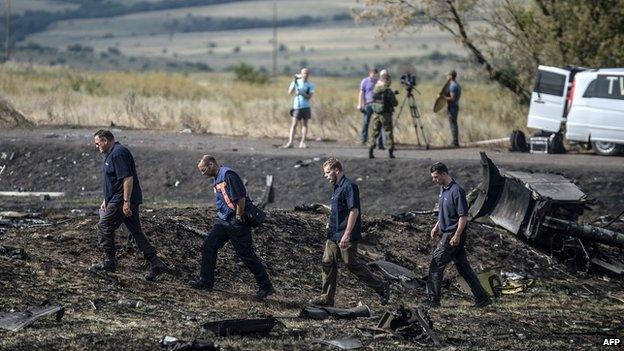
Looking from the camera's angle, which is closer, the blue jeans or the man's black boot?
the man's black boot

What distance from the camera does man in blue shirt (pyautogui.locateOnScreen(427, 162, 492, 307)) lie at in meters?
14.9

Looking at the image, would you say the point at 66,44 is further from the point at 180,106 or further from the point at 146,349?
the point at 146,349

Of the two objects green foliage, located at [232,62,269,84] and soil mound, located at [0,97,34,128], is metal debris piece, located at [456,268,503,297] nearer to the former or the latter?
soil mound, located at [0,97,34,128]

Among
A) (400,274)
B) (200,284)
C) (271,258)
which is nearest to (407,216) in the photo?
(400,274)

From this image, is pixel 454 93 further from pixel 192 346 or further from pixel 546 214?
pixel 192 346

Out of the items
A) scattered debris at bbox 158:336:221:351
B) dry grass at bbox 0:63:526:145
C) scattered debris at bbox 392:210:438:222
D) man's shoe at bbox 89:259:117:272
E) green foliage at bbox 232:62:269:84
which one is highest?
scattered debris at bbox 158:336:221:351

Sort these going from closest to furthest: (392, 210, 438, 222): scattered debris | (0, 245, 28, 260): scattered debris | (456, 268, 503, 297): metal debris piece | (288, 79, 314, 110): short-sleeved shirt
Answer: (0, 245, 28, 260): scattered debris < (456, 268, 503, 297): metal debris piece < (392, 210, 438, 222): scattered debris < (288, 79, 314, 110): short-sleeved shirt

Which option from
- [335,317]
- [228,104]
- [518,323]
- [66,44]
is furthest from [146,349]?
[66,44]

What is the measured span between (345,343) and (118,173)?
3.78m

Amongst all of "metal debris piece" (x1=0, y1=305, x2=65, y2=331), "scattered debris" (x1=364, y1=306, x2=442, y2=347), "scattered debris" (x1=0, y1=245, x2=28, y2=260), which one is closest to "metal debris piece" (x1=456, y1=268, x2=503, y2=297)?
"scattered debris" (x1=364, y1=306, x2=442, y2=347)

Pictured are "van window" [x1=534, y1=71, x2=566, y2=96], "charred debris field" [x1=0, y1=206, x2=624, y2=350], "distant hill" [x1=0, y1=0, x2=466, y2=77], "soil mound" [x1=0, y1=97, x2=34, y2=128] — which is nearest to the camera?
"charred debris field" [x1=0, y1=206, x2=624, y2=350]

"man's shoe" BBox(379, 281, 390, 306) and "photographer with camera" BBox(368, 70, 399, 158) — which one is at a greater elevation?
"photographer with camera" BBox(368, 70, 399, 158)

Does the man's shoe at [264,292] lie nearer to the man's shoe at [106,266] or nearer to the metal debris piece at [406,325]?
the man's shoe at [106,266]

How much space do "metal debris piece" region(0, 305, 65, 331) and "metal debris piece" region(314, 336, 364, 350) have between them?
8.58ft
